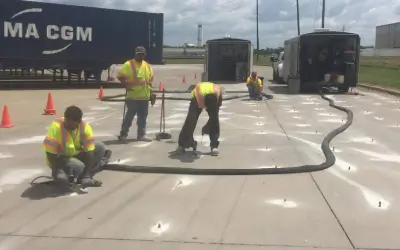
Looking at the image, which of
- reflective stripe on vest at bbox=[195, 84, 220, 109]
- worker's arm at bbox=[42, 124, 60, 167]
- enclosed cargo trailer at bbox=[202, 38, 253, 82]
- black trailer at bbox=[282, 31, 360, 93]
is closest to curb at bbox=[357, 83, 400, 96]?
black trailer at bbox=[282, 31, 360, 93]

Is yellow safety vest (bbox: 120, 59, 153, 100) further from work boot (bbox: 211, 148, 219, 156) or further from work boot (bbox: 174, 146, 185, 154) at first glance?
work boot (bbox: 211, 148, 219, 156)

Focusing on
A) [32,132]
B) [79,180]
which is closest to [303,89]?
[32,132]

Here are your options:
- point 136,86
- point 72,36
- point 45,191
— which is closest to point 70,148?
point 45,191

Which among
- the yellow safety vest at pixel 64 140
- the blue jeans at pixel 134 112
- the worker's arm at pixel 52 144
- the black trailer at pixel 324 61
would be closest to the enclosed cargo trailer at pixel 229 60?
the black trailer at pixel 324 61

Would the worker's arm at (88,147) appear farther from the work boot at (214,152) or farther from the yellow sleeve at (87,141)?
the work boot at (214,152)

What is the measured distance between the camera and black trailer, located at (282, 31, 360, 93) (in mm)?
21641

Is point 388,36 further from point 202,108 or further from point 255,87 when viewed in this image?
point 202,108

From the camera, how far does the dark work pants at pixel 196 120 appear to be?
769 centimetres

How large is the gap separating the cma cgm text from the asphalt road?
13.4m

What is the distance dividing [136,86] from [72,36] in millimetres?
15920

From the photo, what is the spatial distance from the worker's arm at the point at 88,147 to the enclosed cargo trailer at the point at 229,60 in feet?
73.2

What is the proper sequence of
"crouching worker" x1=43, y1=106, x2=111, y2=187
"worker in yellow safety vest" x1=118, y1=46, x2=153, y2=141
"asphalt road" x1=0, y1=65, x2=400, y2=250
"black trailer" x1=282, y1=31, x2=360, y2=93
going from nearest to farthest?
"asphalt road" x1=0, y1=65, x2=400, y2=250
"crouching worker" x1=43, y1=106, x2=111, y2=187
"worker in yellow safety vest" x1=118, y1=46, x2=153, y2=141
"black trailer" x1=282, y1=31, x2=360, y2=93

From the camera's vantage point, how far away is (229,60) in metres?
29.2

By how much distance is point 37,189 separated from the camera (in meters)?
6.08
